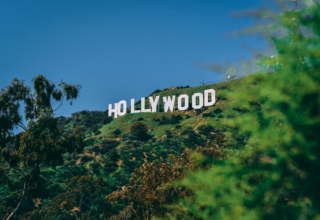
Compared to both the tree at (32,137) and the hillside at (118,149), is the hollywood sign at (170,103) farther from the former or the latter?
the tree at (32,137)

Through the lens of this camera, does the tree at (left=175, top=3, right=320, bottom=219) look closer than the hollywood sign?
Yes

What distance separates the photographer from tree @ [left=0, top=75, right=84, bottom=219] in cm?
2206

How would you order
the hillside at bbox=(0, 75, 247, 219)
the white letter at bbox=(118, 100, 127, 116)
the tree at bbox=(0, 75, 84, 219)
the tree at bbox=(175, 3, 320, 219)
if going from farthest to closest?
1. the white letter at bbox=(118, 100, 127, 116)
2. the hillside at bbox=(0, 75, 247, 219)
3. the tree at bbox=(0, 75, 84, 219)
4. the tree at bbox=(175, 3, 320, 219)

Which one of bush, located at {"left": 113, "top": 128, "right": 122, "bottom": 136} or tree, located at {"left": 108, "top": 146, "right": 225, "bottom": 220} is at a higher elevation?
bush, located at {"left": 113, "top": 128, "right": 122, "bottom": 136}

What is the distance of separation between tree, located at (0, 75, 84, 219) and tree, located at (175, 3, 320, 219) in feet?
65.0

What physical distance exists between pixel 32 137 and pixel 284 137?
2045 cm

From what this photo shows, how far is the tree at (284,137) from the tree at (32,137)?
1983 centimetres

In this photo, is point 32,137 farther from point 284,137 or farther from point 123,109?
point 123,109

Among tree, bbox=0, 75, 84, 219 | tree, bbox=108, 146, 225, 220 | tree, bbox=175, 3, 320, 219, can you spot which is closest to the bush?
tree, bbox=108, 146, 225, 220

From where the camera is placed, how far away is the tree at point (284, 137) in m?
3.02

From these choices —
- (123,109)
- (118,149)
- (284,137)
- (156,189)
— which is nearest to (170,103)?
(123,109)

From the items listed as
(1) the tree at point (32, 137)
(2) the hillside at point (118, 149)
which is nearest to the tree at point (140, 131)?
(2) the hillside at point (118, 149)

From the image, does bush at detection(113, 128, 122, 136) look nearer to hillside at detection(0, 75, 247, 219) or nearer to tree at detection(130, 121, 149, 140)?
hillside at detection(0, 75, 247, 219)

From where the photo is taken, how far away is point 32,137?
22.2 meters
